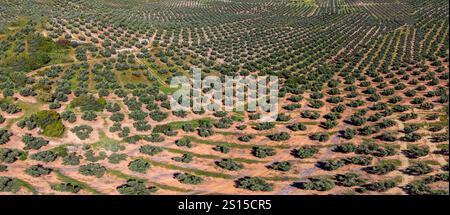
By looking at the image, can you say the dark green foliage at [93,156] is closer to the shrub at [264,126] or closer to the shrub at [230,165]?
the shrub at [230,165]

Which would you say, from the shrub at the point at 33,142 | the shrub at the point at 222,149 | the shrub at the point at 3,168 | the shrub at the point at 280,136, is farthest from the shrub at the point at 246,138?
the shrub at the point at 3,168

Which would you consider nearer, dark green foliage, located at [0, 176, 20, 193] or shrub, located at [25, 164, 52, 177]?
dark green foliage, located at [0, 176, 20, 193]

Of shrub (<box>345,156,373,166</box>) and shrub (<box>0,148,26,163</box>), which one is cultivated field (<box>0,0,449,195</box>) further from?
shrub (<box>345,156,373,166</box>)

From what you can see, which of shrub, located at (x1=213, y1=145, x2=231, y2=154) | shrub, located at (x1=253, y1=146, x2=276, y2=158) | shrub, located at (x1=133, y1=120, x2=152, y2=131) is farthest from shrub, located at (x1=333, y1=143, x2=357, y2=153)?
shrub, located at (x1=133, y1=120, x2=152, y2=131)

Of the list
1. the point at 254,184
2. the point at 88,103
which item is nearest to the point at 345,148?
the point at 254,184

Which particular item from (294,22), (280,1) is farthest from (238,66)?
(280,1)

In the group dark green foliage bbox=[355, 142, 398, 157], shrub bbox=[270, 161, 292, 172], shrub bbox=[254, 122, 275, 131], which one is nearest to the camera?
shrub bbox=[270, 161, 292, 172]
